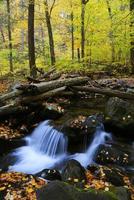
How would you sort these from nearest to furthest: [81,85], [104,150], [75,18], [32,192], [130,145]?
[32,192] → [104,150] → [130,145] → [81,85] → [75,18]

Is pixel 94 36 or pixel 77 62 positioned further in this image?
pixel 94 36

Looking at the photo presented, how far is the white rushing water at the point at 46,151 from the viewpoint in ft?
27.8

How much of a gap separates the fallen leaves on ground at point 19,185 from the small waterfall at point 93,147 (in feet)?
5.73

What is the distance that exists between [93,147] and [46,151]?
1505mm

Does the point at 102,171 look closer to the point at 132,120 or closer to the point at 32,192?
the point at 32,192

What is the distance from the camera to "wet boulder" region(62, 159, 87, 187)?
6.85 meters

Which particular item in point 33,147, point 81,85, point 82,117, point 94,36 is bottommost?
point 33,147

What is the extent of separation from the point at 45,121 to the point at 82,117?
1370 mm

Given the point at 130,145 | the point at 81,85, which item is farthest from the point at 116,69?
the point at 130,145

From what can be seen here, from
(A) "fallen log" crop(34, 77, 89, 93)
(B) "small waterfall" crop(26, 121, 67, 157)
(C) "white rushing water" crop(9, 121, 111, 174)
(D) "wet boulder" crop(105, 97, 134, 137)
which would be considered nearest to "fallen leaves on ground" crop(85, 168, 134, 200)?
(C) "white rushing water" crop(9, 121, 111, 174)

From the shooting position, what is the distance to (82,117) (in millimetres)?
10383

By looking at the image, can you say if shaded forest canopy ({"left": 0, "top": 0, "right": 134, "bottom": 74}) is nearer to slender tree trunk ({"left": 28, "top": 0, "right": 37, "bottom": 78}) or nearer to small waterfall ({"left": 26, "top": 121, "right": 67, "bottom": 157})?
slender tree trunk ({"left": 28, "top": 0, "right": 37, "bottom": 78})

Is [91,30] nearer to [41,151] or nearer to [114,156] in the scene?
[41,151]

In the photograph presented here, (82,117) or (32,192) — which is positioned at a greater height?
(82,117)
